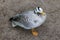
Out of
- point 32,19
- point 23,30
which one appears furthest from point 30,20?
point 23,30

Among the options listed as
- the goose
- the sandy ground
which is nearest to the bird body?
→ the goose

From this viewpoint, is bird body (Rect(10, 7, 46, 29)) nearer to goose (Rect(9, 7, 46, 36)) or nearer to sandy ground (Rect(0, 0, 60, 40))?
goose (Rect(9, 7, 46, 36))

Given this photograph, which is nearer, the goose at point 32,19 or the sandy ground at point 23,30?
the goose at point 32,19

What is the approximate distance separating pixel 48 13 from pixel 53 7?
0.55 feet

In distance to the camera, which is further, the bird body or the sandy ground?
the sandy ground

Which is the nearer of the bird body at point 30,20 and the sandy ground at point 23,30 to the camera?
the bird body at point 30,20

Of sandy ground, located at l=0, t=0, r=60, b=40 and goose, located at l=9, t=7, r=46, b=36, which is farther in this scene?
sandy ground, located at l=0, t=0, r=60, b=40

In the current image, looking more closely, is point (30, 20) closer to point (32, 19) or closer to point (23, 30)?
point (32, 19)

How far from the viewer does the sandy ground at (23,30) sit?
106 inches

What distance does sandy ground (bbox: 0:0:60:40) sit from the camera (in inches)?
106

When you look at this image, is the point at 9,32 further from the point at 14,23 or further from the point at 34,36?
the point at 34,36

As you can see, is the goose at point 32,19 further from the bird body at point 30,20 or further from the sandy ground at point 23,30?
the sandy ground at point 23,30

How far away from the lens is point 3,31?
2.75m

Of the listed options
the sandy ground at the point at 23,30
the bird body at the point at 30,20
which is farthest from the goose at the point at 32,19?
the sandy ground at the point at 23,30
